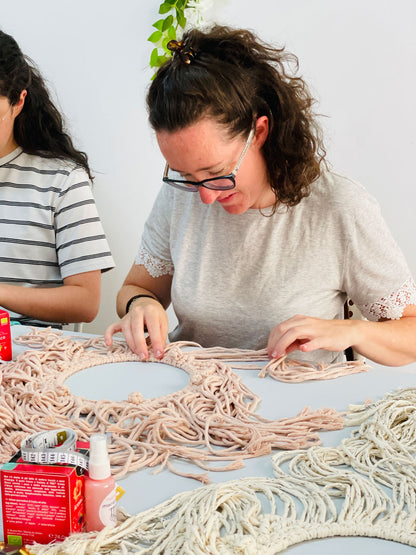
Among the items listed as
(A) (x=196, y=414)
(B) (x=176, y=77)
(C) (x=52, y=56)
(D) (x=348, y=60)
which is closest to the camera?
(A) (x=196, y=414)

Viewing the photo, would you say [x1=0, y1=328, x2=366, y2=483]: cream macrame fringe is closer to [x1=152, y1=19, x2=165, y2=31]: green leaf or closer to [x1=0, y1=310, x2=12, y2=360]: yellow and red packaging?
[x1=0, y1=310, x2=12, y2=360]: yellow and red packaging

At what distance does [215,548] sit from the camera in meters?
0.66

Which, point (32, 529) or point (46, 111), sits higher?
point (46, 111)

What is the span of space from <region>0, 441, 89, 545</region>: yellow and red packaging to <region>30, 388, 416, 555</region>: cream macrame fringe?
0.07 ft

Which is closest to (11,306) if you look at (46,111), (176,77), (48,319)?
(48,319)

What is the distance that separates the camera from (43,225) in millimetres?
1896

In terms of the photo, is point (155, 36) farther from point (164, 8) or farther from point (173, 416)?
point (173, 416)

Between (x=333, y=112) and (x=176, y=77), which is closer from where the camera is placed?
(x=176, y=77)

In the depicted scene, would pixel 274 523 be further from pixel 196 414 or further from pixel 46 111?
pixel 46 111

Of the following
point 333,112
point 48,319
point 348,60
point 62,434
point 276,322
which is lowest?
point 48,319

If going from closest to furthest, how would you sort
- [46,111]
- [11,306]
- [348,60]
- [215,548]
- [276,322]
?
[215,548] < [276,322] < [11,306] < [46,111] < [348,60]

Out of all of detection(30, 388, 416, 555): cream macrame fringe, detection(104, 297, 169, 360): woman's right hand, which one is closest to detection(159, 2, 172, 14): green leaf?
detection(104, 297, 169, 360): woman's right hand

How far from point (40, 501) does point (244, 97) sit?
2.90 feet

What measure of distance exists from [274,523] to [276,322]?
2.52 ft
